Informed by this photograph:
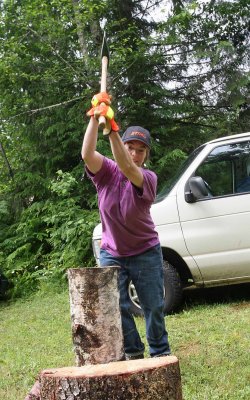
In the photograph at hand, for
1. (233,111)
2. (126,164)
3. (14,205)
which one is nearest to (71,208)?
(14,205)

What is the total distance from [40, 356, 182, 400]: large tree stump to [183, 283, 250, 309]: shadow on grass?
392 cm

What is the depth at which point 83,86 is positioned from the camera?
31.6 feet

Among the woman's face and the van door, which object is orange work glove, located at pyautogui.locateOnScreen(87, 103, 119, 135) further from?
the van door

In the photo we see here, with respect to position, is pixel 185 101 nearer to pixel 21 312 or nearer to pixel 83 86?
pixel 83 86

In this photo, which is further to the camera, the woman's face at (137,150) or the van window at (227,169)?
the van window at (227,169)

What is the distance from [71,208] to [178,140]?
2663 millimetres

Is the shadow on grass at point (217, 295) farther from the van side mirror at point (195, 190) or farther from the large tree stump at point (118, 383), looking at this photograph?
the large tree stump at point (118, 383)

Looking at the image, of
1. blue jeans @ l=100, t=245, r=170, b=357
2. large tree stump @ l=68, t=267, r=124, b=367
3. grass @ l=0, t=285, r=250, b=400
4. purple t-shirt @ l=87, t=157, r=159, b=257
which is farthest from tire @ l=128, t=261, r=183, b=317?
large tree stump @ l=68, t=267, r=124, b=367

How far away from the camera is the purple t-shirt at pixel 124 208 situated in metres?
2.99

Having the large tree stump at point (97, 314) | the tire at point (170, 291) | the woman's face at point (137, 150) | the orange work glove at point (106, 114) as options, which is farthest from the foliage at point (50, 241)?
the orange work glove at point (106, 114)

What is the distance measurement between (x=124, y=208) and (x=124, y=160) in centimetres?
44

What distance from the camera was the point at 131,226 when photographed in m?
3.09

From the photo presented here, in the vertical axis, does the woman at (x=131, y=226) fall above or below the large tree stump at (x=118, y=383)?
above

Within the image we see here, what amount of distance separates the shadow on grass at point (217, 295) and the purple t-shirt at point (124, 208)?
9.22ft
